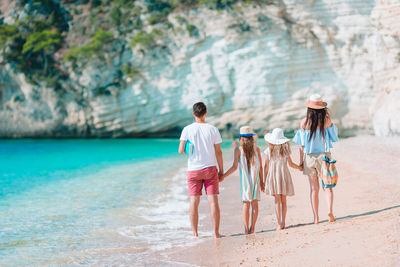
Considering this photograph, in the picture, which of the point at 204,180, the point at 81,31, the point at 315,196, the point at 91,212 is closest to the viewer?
the point at 204,180

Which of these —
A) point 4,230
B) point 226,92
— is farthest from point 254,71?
point 4,230

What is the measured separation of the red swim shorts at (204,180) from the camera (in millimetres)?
4754

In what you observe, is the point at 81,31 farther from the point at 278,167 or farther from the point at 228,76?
the point at 278,167

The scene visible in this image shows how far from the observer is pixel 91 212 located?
281 inches

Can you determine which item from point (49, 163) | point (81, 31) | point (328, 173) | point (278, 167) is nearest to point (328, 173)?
point (328, 173)

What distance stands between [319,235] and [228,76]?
66.0ft

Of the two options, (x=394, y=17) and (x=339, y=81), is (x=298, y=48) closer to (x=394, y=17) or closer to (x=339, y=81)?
(x=339, y=81)

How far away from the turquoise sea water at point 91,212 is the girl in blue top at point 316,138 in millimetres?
1787

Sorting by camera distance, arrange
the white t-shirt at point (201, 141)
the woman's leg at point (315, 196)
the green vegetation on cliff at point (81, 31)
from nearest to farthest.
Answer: the white t-shirt at point (201, 141), the woman's leg at point (315, 196), the green vegetation on cliff at point (81, 31)

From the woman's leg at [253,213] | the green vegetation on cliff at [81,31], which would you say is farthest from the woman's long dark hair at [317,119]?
the green vegetation on cliff at [81,31]

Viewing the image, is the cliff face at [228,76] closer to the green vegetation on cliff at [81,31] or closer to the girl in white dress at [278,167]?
the green vegetation on cliff at [81,31]

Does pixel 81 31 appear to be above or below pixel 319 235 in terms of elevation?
above

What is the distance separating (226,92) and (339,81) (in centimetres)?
618

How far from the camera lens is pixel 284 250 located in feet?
13.0
